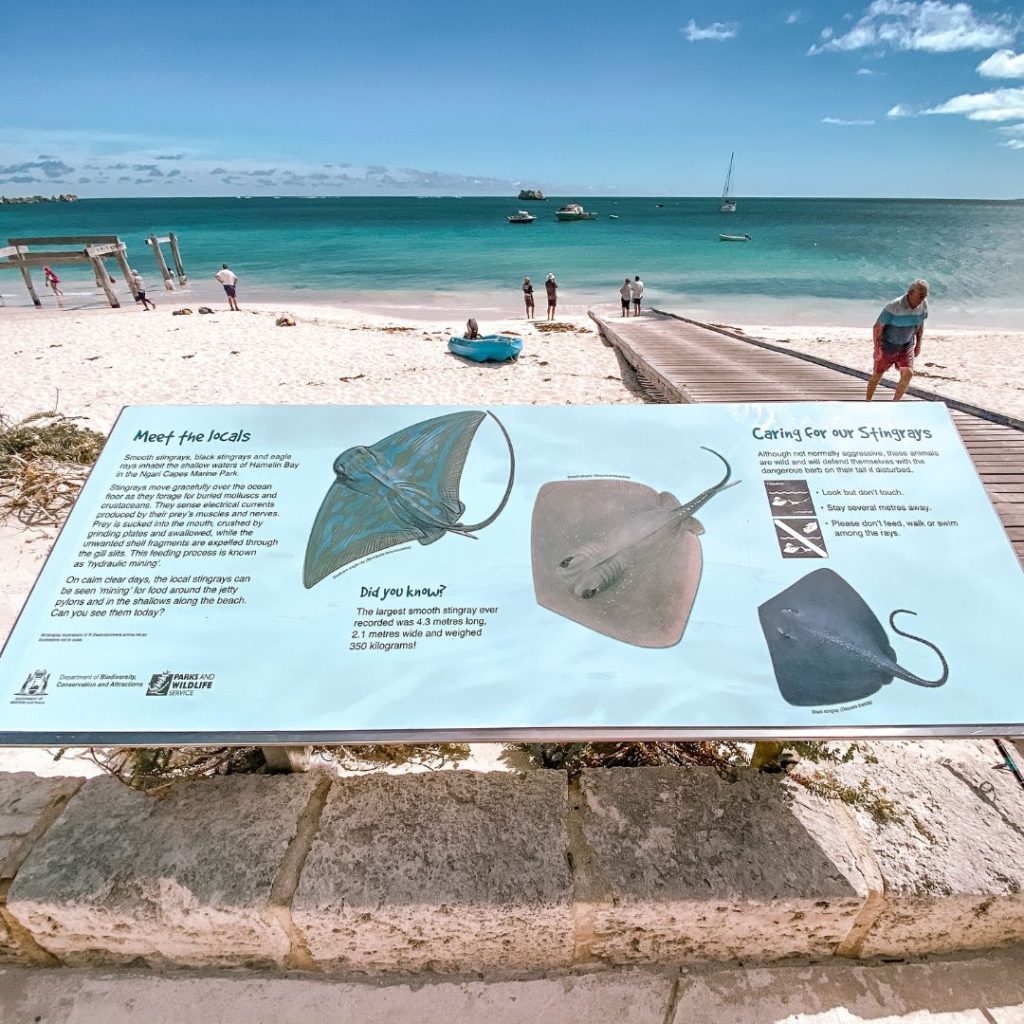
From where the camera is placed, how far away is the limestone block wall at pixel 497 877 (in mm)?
1668

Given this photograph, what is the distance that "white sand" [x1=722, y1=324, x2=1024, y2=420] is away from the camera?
9.62 meters

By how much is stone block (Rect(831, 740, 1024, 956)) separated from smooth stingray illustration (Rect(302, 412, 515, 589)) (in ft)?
5.63

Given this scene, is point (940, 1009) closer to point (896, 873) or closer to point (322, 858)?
point (896, 873)

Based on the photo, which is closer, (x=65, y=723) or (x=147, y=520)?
(x=65, y=723)

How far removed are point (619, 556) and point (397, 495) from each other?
863 millimetres

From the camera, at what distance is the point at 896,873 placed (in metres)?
1.74

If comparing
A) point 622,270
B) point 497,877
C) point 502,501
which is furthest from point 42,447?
point 622,270

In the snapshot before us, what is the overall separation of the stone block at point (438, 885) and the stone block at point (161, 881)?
15 centimetres

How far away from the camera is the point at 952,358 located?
13.0 metres

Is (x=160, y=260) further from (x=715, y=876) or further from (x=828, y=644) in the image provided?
(x=715, y=876)

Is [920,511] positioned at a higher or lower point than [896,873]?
higher

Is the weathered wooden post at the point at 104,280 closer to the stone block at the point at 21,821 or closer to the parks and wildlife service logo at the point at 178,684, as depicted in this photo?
the stone block at the point at 21,821

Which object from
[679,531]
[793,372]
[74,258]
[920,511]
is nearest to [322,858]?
[679,531]

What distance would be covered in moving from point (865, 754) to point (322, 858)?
2.15 metres
